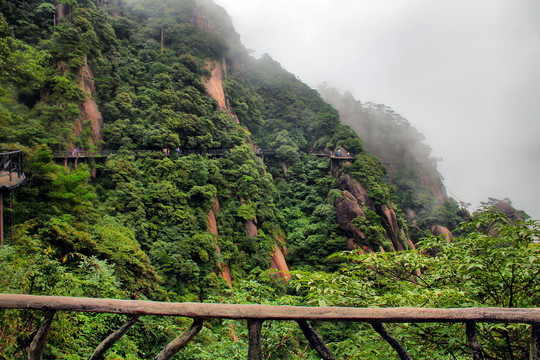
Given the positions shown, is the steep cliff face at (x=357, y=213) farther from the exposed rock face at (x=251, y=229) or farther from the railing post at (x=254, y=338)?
the railing post at (x=254, y=338)

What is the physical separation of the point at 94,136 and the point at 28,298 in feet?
66.7

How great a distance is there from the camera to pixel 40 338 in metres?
1.42

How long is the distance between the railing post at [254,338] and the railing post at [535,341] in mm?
1249

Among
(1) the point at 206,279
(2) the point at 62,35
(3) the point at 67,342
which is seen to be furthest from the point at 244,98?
(3) the point at 67,342

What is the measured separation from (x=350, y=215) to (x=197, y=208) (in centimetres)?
1208

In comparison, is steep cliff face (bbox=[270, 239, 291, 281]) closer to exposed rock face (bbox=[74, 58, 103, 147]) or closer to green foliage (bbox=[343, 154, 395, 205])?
green foliage (bbox=[343, 154, 395, 205])

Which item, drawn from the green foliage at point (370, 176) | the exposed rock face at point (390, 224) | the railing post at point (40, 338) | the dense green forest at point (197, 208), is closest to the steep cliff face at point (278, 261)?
the dense green forest at point (197, 208)

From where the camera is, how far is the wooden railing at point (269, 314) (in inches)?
50.5

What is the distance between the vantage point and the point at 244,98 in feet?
112

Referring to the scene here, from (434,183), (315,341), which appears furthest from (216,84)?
(434,183)

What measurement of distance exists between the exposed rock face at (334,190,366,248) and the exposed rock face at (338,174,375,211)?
0.91 m

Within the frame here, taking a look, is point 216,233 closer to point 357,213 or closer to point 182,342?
point 357,213

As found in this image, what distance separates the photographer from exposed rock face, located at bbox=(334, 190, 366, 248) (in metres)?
21.8

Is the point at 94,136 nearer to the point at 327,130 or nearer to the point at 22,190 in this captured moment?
the point at 22,190
